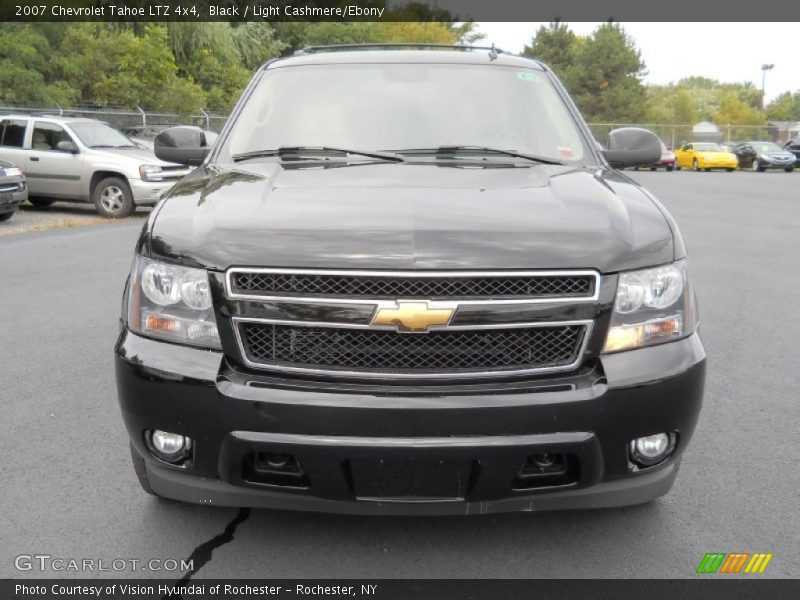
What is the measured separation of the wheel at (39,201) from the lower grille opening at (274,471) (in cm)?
1497

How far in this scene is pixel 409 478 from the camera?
269 cm

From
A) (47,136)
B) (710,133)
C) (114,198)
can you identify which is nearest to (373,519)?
(114,198)

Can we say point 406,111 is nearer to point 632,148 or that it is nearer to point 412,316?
point 632,148

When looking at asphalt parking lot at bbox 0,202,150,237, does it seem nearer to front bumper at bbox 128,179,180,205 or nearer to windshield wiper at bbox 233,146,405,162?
front bumper at bbox 128,179,180,205

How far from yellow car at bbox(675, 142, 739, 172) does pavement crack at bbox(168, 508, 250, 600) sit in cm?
4402

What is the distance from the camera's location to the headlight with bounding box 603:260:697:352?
9.29ft

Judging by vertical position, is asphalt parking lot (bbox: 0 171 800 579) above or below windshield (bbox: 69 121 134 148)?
below

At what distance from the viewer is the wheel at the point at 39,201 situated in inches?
642

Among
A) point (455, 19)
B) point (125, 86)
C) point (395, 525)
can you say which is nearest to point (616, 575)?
point (395, 525)

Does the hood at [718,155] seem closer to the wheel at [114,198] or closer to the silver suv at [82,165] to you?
the silver suv at [82,165]

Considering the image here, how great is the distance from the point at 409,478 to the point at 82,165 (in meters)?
14.2

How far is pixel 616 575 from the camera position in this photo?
299 cm

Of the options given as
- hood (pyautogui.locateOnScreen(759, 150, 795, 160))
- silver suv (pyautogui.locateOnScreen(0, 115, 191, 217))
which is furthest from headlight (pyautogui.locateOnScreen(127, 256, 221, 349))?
hood (pyautogui.locateOnScreen(759, 150, 795, 160))

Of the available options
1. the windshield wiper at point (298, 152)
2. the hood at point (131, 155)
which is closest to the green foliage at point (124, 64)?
the hood at point (131, 155)
